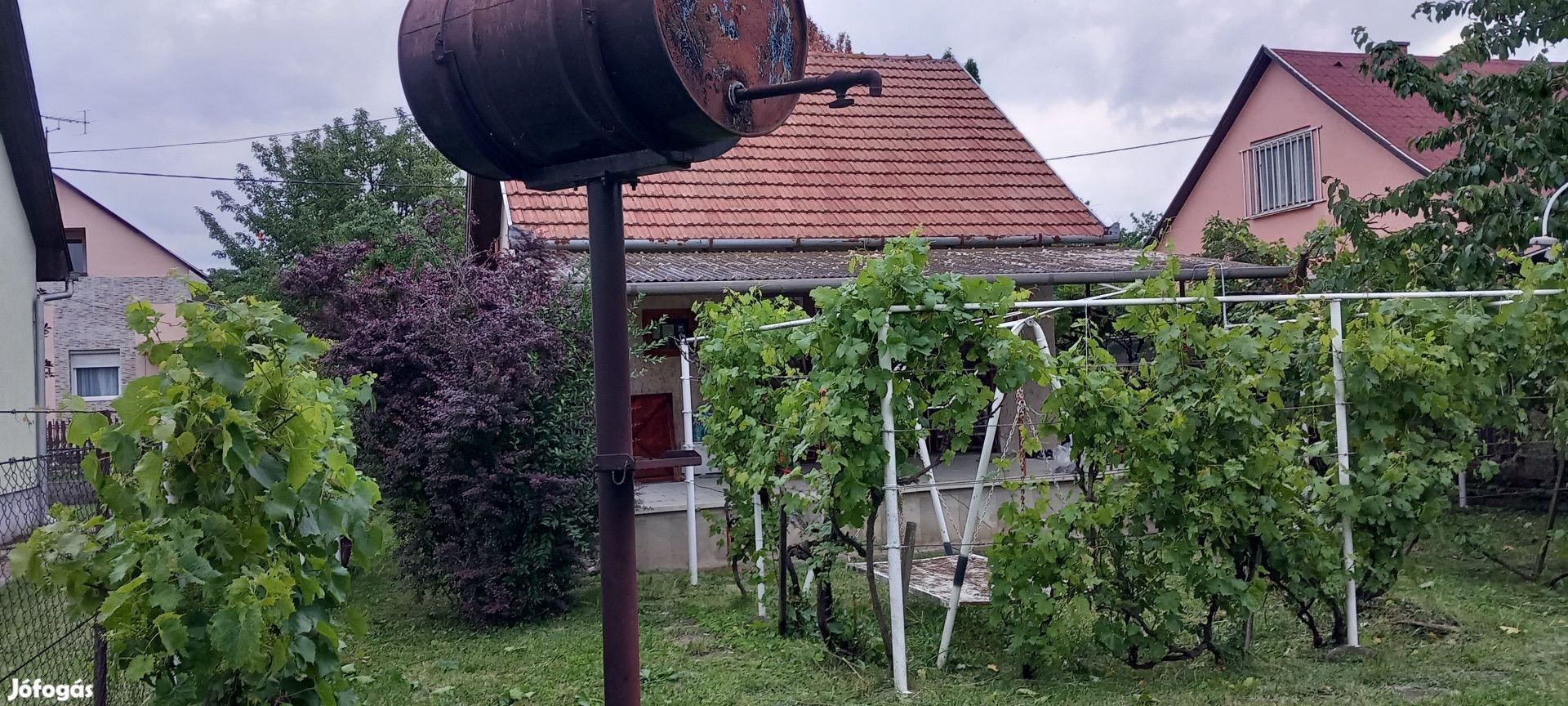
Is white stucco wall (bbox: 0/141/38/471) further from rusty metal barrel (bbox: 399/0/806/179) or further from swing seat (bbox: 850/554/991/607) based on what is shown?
rusty metal barrel (bbox: 399/0/806/179)

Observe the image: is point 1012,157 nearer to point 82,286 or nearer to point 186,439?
point 186,439

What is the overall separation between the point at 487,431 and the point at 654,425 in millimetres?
4486

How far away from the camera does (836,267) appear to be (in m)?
11.2

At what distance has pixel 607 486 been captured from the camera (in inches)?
101

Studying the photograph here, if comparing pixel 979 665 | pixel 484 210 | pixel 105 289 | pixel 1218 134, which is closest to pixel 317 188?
pixel 105 289

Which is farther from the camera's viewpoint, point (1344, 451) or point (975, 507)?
point (1344, 451)

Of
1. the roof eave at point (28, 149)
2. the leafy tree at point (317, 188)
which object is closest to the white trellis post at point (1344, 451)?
the roof eave at point (28, 149)

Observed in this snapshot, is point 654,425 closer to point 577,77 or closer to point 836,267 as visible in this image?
point 836,267

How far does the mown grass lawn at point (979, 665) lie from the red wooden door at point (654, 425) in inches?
158

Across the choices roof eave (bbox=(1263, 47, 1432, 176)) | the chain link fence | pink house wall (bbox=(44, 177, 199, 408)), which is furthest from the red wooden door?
pink house wall (bbox=(44, 177, 199, 408))

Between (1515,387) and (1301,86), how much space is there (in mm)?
12586

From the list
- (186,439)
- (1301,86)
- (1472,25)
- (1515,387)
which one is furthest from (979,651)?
(1301,86)

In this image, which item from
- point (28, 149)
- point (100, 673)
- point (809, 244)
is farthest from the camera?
point (809, 244)

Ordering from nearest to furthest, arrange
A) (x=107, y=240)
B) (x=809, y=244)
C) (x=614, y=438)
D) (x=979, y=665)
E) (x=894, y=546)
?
(x=614, y=438), (x=894, y=546), (x=979, y=665), (x=809, y=244), (x=107, y=240)
